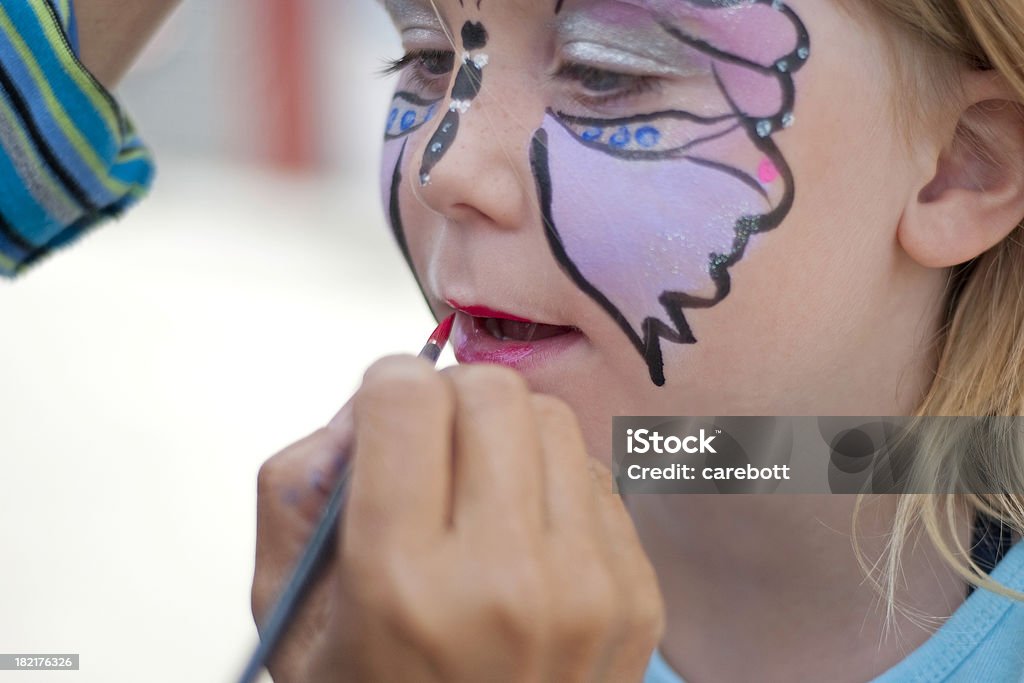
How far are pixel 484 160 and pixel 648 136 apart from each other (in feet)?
0.38

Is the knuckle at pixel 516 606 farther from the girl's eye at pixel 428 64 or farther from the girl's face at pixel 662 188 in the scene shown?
the girl's eye at pixel 428 64

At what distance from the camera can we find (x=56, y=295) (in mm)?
2953

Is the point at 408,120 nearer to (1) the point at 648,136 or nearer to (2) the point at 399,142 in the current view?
(2) the point at 399,142

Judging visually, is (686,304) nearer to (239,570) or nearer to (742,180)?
(742,180)

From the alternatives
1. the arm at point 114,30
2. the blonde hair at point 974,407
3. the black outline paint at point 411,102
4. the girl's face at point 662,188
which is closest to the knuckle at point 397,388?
the girl's face at point 662,188

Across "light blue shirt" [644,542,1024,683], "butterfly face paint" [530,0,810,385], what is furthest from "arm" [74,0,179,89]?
"light blue shirt" [644,542,1024,683]

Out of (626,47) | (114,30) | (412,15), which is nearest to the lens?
(626,47)

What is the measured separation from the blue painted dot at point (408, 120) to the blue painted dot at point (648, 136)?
21 cm

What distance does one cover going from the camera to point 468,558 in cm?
50

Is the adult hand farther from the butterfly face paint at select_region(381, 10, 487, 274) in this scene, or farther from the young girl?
the butterfly face paint at select_region(381, 10, 487, 274)

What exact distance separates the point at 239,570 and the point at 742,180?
56.1 inches

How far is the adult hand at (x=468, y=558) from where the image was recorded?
1.61 feet

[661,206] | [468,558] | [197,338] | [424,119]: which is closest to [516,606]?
[468,558]

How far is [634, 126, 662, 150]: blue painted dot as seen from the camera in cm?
76
